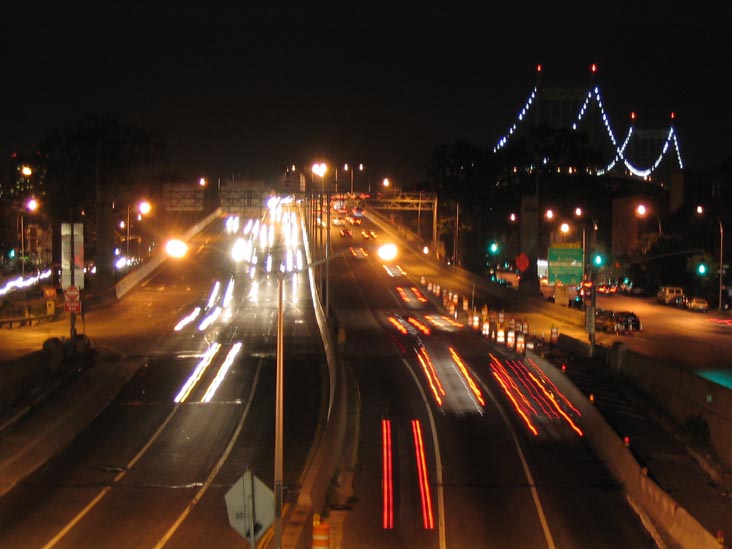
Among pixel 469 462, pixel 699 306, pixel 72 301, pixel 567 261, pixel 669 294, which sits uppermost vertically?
pixel 567 261

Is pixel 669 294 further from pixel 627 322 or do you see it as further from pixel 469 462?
pixel 469 462

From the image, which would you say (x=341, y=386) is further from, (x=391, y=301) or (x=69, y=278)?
(x=391, y=301)

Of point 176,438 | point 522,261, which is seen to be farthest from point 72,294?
point 522,261

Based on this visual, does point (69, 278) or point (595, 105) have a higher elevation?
point (595, 105)

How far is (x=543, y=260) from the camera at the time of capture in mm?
113812

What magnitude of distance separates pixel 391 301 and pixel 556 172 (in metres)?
68.0

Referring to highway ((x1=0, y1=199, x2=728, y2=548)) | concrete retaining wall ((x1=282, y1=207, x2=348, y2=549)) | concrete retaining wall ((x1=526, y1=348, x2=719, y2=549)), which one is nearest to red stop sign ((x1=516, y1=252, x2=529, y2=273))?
highway ((x1=0, y1=199, x2=728, y2=548))

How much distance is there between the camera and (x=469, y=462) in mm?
24328

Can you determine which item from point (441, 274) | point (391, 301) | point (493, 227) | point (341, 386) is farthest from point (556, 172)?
point (341, 386)

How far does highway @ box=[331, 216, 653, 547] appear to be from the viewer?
1911cm

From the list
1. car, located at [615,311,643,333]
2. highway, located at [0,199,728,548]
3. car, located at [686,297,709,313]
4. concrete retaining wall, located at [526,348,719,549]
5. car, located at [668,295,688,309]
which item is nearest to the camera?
concrete retaining wall, located at [526,348,719,549]

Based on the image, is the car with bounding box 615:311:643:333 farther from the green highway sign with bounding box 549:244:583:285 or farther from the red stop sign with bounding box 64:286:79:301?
the red stop sign with bounding box 64:286:79:301

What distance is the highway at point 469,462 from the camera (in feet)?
62.7

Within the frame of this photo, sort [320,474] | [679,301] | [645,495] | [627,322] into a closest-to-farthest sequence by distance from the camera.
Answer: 1. [320,474]
2. [645,495]
3. [627,322]
4. [679,301]
